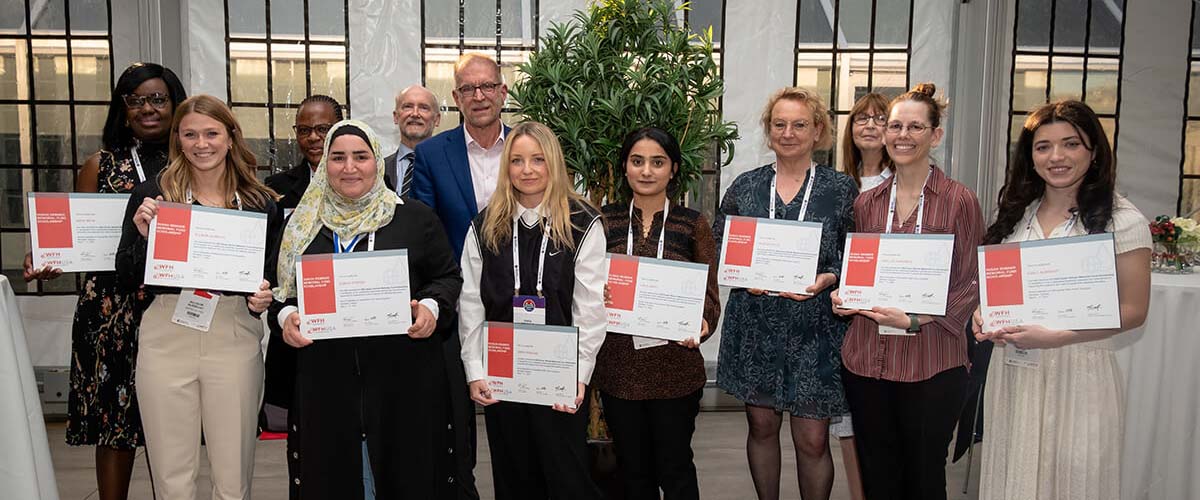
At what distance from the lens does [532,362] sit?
2.67m

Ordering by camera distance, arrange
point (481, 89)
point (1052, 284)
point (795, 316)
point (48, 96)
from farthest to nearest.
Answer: point (48, 96), point (481, 89), point (795, 316), point (1052, 284)

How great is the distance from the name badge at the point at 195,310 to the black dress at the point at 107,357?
47cm

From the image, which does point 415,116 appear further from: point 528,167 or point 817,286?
point 817,286

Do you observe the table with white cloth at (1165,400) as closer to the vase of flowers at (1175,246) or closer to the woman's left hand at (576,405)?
the vase of flowers at (1175,246)

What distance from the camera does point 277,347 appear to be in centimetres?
293

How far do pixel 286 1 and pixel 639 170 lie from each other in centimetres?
360

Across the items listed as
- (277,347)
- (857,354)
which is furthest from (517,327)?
(857,354)

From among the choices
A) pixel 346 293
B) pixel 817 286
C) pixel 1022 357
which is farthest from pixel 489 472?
pixel 1022 357

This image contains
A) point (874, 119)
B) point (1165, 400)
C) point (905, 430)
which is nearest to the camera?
point (905, 430)

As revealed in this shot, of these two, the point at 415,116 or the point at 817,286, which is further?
the point at 415,116

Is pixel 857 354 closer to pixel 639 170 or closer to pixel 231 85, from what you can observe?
pixel 639 170

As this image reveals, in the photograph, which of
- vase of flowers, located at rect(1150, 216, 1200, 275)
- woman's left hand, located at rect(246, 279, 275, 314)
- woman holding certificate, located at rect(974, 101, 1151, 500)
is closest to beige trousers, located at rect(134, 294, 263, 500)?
woman's left hand, located at rect(246, 279, 275, 314)

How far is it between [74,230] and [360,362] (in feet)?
4.03

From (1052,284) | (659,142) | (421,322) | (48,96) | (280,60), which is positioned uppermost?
(280,60)
